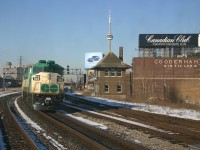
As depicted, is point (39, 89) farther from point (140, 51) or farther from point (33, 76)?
point (140, 51)

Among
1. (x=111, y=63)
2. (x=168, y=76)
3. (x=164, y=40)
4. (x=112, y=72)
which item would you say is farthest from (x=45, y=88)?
(x=164, y=40)

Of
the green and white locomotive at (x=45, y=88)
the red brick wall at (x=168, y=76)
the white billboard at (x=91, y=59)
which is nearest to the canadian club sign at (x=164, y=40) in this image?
the red brick wall at (x=168, y=76)

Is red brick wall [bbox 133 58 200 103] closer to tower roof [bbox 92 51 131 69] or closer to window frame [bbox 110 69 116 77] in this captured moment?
tower roof [bbox 92 51 131 69]

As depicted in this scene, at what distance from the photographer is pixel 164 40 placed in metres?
70.9

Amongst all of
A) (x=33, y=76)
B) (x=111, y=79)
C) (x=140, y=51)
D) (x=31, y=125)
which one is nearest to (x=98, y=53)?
(x=140, y=51)

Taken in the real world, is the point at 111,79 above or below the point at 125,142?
above

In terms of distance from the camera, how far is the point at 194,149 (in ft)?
35.6

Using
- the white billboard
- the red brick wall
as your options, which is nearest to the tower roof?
the red brick wall

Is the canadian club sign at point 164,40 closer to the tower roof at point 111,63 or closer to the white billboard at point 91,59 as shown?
the tower roof at point 111,63

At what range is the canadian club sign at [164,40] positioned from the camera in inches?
2795

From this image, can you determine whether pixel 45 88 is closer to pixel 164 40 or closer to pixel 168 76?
pixel 168 76

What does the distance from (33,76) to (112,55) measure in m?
42.4

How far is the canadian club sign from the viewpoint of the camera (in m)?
71.0

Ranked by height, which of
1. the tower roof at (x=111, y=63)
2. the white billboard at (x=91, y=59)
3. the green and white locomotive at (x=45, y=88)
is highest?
the white billboard at (x=91, y=59)
